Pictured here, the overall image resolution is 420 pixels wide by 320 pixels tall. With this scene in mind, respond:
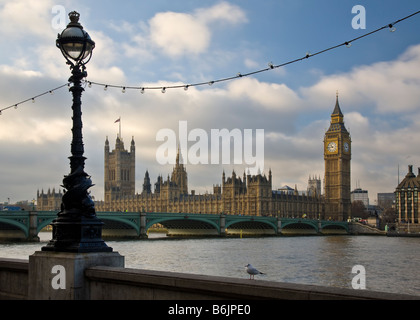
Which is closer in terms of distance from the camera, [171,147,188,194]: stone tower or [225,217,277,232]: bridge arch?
[225,217,277,232]: bridge arch

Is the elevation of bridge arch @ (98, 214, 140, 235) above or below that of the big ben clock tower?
below

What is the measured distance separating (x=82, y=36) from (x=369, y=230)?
91420mm

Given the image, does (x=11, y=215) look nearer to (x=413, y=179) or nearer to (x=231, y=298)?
(x=231, y=298)

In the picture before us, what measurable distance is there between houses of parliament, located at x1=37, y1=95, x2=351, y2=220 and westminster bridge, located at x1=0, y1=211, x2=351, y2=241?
545 inches

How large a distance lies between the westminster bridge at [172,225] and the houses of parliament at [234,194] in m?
13.9

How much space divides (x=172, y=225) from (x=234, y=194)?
37030 millimetres

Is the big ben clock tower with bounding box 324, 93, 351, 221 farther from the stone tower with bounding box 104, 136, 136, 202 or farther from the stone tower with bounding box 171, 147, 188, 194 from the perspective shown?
the stone tower with bounding box 104, 136, 136, 202

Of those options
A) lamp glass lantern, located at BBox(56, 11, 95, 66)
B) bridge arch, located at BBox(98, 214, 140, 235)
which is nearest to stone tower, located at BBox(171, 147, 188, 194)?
bridge arch, located at BBox(98, 214, 140, 235)

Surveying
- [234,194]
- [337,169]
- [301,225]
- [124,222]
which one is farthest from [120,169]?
[124,222]

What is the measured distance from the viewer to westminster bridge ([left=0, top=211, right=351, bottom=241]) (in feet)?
158

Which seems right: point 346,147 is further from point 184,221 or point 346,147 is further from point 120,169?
point 184,221
